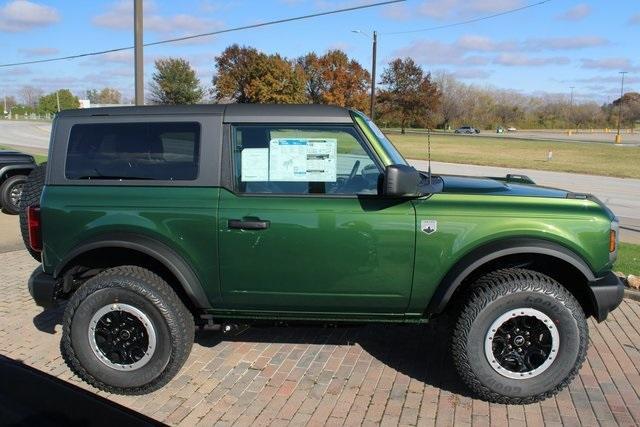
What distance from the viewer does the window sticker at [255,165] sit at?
11.8 feet

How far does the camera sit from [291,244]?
3486 millimetres

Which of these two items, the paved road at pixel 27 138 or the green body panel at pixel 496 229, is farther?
the paved road at pixel 27 138

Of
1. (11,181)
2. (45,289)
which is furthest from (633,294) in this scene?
(11,181)

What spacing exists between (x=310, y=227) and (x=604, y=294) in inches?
72.7

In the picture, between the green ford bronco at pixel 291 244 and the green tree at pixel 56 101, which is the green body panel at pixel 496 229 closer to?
the green ford bronco at pixel 291 244

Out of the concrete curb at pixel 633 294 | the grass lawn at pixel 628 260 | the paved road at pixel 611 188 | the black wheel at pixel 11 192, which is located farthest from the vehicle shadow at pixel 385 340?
the black wheel at pixel 11 192

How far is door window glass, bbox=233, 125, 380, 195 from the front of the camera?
3.57 meters

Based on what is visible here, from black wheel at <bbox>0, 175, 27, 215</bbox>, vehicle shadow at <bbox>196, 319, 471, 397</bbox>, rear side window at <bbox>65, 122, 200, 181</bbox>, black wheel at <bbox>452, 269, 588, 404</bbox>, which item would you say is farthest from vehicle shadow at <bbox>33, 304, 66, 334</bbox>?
black wheel at <bbox>0, 175, 27, 215</bbox>

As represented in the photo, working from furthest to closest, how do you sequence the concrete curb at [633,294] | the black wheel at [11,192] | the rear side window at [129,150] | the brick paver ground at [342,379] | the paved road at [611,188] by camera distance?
the paved road at [611,188] < the black wheel at [11,192] < the concrete curb at [633,294] < the rear side window at [129,150] < the brick paver ground at [342,379]

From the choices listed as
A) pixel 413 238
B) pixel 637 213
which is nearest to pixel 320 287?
pixel 413 238

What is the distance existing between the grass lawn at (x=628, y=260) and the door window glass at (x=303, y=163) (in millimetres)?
4226

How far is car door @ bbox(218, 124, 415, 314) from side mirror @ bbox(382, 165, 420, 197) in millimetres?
177

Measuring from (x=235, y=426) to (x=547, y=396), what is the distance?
192cm

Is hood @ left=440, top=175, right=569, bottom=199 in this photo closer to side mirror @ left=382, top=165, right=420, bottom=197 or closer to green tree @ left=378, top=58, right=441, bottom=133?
side mirror @ left=382, top=165, right=420, bottom=197
